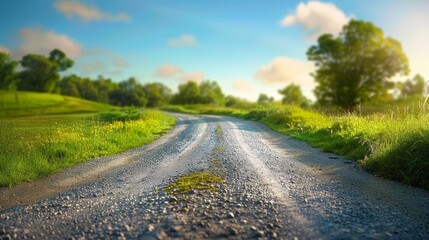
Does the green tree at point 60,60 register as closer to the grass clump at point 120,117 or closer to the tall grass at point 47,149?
the grass clump at point 120,117

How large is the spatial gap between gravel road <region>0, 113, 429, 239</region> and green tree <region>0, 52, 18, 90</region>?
9595 centimetres

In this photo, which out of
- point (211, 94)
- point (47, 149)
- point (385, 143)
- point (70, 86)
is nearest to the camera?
point (385, 143)

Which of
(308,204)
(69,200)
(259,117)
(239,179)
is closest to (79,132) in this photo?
(69,200)

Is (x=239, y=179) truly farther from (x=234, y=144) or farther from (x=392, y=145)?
(x=234, y=144)

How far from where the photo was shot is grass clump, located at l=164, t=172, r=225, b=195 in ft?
27.5

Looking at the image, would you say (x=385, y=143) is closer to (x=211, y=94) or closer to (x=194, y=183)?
(x=194, y=183)

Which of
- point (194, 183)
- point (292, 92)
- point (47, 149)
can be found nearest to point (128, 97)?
point (292, 92)

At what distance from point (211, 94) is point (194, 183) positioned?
12114 cm

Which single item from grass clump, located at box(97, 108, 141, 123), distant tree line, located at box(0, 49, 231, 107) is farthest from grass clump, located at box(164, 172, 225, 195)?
distant tree line, located at box(0, 49, 231, 107)

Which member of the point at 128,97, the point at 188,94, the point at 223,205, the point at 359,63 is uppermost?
the point at 359,63

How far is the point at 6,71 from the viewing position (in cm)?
9231

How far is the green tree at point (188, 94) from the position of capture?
123438mm

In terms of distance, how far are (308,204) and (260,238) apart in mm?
2244

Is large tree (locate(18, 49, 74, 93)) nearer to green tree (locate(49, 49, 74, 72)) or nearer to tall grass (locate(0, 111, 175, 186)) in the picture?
green tree (locate(49, 49, 74, 72))
